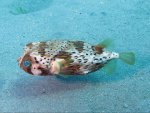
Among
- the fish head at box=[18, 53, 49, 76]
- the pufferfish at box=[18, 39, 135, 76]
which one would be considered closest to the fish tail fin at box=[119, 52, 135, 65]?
the pufferfish at box=[18, 39, 135, 76]

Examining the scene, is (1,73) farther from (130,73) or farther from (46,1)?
(46,1)

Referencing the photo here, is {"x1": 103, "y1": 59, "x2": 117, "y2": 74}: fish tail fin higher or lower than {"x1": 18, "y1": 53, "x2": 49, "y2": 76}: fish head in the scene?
A: lower

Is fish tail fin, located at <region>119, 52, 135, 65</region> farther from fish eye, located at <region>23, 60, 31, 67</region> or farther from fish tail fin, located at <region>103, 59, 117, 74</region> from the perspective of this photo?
fish eye, located at <region>23, 60, 31, 67</region>

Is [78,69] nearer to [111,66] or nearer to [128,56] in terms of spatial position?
[111,66]

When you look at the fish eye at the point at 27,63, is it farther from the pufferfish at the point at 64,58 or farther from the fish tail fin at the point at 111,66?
the fish tail fin at the point at 111,66

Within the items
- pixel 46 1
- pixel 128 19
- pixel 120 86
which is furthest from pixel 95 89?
pixel 46 1

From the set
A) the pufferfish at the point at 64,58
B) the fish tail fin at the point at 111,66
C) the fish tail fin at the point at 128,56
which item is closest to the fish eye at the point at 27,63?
the pufferfish at the point at 64,58

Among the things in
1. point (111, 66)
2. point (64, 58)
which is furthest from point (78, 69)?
point (111, 66)
